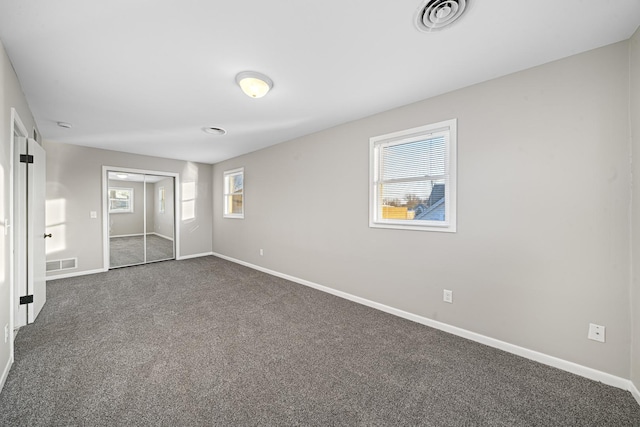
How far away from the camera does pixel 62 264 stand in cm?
426

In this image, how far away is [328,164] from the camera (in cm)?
356

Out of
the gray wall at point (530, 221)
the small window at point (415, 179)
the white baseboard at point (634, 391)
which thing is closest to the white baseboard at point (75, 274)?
the gray wall at point (530, 221)

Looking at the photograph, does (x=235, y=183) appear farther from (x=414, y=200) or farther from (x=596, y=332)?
(x=596, y=332)

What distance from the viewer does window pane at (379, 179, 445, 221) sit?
2.57 m

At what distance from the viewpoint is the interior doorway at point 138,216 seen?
196 inches

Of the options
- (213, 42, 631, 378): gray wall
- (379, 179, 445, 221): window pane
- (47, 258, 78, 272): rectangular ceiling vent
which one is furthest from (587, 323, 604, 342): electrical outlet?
(47, 258, 78, 272): rectangular ceiling vent

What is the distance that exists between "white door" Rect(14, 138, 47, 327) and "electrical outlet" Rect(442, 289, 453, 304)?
413 centimetres

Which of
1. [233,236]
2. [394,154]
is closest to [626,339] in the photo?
[394,154]

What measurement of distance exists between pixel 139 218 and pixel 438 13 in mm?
6150

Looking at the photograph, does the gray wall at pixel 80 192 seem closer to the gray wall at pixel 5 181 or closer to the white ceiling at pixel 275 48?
the white ceiling at pixel 275 48

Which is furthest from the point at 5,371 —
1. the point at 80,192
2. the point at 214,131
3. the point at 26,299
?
the point at 80,192

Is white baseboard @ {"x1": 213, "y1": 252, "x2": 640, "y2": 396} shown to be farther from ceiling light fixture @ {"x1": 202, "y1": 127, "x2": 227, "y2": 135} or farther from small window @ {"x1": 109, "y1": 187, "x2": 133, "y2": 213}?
small window @ {"x1": 109, "y1": 187, "x2": 133, "y2": 213}

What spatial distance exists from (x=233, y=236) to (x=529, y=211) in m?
5.11

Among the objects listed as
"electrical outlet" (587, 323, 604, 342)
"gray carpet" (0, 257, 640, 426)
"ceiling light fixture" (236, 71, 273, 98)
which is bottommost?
"gray carpet" (0, 257, 640, 426)
